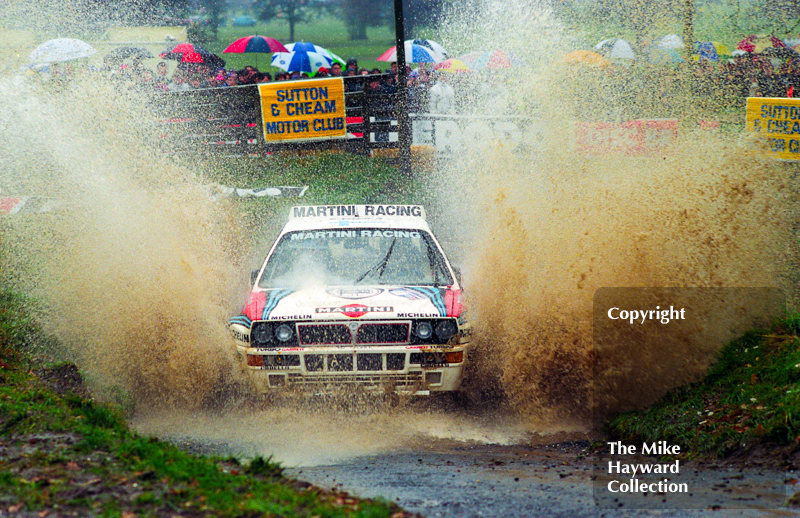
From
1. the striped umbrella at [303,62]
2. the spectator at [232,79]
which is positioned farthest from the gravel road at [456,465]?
the striped umbrella at [303,62]

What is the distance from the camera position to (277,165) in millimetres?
14352

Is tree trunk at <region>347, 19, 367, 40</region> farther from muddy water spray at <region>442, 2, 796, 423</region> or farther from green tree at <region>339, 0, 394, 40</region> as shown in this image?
muddy water spray at <region>442, 2, 796, 423</region>

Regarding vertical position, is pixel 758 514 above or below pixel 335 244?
below

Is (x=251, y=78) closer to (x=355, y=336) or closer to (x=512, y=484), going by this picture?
(x=355, y=336)

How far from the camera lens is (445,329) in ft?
20.1

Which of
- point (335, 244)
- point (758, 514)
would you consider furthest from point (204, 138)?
point (758, 514)

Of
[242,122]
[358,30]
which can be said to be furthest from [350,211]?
[358,30]

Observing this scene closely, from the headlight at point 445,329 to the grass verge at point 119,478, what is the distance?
206 cm

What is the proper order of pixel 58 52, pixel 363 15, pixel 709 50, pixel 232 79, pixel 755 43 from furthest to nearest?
pixel 363 15 < pixel 709 50 < pixel 755 43 < pixel 58 52 < pixel 232 79

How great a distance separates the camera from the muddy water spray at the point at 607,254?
258 inches

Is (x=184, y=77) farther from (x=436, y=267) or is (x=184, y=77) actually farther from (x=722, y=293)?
(x=722, y=293)

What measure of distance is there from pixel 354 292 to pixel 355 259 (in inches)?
27.3

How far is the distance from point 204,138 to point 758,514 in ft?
40.0

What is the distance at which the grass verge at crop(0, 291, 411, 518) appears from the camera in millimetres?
3703
